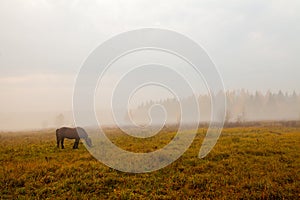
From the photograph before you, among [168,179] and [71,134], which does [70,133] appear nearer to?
[71,134]

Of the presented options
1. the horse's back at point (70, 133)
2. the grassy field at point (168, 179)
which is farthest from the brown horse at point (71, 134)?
the grassy field at point (168, 179)

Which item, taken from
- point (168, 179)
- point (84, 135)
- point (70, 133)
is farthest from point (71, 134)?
point (168, 179)

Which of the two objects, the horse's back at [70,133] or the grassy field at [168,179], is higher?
the horse's back at [70,133]

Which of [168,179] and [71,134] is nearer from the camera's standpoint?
[168,179]

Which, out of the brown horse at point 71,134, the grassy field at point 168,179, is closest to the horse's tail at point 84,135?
the brown horse at point 71,134

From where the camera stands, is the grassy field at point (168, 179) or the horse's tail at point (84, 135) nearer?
the grassy field at point (168, 179)

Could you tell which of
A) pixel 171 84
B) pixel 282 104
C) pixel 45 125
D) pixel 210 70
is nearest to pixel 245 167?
pixel 210 70

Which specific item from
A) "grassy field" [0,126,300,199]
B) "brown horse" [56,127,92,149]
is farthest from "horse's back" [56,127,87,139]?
"grassy field" [0,126,300,199]

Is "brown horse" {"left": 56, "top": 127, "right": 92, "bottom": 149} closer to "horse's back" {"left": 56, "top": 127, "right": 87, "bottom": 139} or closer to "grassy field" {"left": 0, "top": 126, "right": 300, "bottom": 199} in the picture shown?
"horse's back" {"left": 56, "top": 127, "right": 87, "bottom": 139}

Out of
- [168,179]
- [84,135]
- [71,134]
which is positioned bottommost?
[168,179]

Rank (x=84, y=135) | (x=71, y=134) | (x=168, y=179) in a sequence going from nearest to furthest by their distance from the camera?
(x=168, y=179) → (x=84, y=135) → (x=71, y=134)

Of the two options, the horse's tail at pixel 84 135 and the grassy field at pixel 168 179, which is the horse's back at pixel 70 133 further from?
the grassy field at pixel 168 179

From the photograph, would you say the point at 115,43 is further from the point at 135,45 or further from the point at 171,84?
the point at 171,84

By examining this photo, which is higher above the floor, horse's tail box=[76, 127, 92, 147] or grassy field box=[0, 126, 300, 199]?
horse's tail box=[76, 127, 92, 147]
